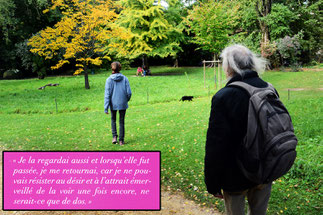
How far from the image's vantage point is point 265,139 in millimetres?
2141

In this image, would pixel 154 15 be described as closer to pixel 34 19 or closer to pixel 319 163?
pixel 34 19

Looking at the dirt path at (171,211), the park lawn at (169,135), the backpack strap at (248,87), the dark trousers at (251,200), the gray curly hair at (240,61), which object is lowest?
the dirt path at (171,211)

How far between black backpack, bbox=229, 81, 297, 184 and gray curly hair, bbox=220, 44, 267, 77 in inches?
7.1

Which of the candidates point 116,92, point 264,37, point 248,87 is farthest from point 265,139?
point 264,37

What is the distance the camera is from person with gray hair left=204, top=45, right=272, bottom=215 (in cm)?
218

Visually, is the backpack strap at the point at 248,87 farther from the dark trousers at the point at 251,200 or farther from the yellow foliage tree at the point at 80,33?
the yellow foliage tree at the point at 80,33

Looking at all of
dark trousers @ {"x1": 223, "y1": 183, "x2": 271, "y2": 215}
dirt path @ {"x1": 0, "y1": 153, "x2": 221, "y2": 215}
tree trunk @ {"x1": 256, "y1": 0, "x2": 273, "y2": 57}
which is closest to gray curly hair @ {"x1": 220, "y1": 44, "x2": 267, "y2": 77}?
dark trousers @ {"x1": 223, "y1": 183, "x2": 271, "y2": 215}

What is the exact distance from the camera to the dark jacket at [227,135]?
218cm

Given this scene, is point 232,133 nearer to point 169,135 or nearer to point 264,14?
point 169,135

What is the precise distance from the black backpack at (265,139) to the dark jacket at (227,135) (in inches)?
2.4

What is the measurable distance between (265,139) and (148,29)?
87.2ft

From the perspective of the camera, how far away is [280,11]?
2667 cm

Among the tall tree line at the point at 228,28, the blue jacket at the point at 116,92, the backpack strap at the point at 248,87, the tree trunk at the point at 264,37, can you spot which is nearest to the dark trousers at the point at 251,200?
the backpack strap at the point at 248,87

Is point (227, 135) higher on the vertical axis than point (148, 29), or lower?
lower
